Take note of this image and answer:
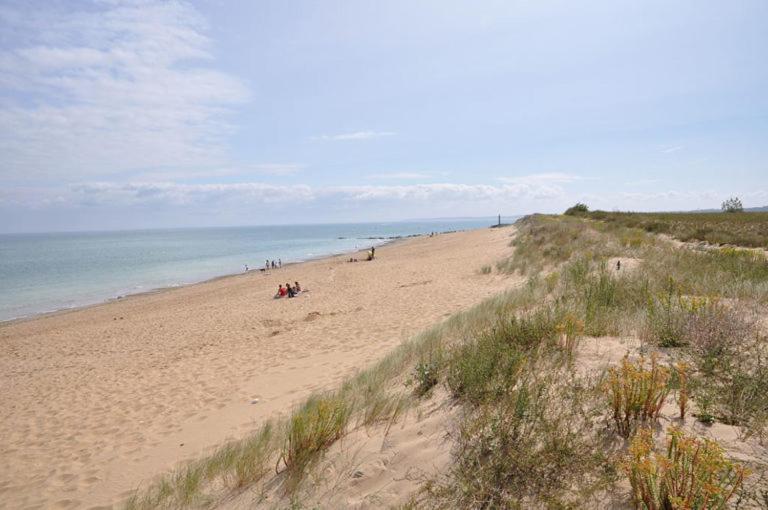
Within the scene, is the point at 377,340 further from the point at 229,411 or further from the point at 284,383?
the point at 229,411

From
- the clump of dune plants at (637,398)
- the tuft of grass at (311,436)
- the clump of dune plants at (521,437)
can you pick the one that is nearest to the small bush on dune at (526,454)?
the clump of dune plants at (521,437)

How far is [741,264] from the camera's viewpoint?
25.8 feet

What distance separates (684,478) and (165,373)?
953 cm

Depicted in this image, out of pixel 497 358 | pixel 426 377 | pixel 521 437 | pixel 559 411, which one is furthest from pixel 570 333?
pixel 521 437

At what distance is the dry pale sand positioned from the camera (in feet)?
17.0

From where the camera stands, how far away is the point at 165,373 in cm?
877

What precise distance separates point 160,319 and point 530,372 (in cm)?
1635

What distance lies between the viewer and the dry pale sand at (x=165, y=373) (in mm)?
5184

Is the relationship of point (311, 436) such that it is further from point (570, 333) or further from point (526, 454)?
point (570, 333)

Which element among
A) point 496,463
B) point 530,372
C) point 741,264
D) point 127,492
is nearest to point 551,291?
point 741,264

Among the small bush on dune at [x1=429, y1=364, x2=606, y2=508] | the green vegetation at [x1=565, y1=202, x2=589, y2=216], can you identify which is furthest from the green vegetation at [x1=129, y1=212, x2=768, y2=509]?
the green vegetation at [x1=565, y1=202, x2=589, y2=216]

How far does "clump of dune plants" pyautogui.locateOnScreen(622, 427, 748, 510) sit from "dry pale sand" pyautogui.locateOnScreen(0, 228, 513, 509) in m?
4.80

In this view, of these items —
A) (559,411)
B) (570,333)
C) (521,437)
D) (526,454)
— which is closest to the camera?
(526,454)

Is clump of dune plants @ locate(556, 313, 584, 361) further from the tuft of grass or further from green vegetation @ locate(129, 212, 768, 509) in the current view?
the tuft of grass
